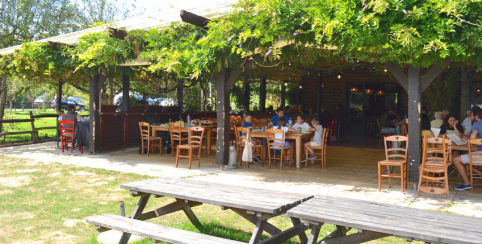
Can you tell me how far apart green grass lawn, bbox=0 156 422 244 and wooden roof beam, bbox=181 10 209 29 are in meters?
2.95

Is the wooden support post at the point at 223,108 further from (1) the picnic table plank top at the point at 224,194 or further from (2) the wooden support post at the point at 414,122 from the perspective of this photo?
(1) the picnic table plank top at the point at 224,194

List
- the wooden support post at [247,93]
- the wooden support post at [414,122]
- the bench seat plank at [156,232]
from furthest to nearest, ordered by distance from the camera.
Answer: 1. the wooden support post at [247,93]
2. the wooden support post at [414,122]
3. the bench seat plank at [156,232]

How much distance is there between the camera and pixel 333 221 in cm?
273

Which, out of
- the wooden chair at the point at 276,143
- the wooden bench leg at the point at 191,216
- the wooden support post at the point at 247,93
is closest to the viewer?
the wooden bench leg at the point at 191,216

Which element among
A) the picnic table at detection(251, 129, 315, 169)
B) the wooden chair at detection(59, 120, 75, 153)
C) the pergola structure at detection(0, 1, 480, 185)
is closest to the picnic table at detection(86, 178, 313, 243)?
the pergola structure at detection(0, 1, 480, 185)

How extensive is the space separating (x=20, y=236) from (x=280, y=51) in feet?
15.1

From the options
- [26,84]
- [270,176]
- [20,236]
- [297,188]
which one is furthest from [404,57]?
[26,84]

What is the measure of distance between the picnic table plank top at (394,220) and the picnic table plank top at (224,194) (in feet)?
0.57

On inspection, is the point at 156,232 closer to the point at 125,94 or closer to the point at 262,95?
the point at 125,94

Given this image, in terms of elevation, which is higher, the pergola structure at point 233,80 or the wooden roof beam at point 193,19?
the wooden roof beam at point 193,19

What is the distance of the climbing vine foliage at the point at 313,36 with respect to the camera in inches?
206

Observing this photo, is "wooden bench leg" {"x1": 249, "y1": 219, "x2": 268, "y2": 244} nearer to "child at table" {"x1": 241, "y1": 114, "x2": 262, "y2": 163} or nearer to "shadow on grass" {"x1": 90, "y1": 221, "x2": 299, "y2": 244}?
"shadow on grass" {"x1": 90, "y1": 221, "x2": 299, "y2": 244}

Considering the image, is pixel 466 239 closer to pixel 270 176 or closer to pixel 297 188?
pixel 297 188

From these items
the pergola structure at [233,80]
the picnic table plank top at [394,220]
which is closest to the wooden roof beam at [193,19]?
the pergola structure at [233,80]
